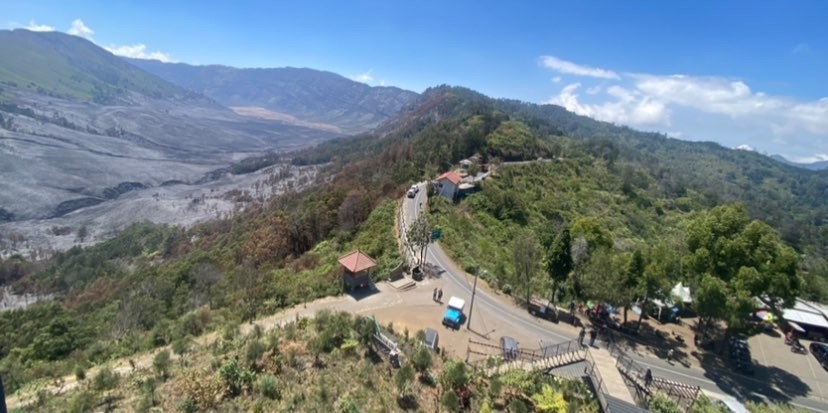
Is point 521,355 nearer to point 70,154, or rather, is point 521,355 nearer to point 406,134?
point 406,134

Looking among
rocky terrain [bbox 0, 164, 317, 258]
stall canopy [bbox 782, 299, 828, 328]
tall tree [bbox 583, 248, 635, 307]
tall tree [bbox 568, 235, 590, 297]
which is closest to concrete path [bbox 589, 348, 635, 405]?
tall tree [bbox 583, 248, 635, 307]

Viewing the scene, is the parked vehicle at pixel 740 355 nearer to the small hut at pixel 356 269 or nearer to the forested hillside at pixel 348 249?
the forested hillside at pixel 348 249

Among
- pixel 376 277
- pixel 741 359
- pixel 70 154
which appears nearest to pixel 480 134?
pixel 376 277

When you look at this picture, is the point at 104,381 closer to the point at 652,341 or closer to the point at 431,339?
the point at 431,339

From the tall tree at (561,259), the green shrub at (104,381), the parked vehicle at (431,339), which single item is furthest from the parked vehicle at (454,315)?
the green shrub at (104,381)

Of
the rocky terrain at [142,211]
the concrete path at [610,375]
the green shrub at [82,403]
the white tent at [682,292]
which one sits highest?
the white tent at [682,292]

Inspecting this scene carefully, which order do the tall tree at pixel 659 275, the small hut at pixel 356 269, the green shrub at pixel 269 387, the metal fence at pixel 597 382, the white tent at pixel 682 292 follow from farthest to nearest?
1. the white tent at pixel 682 292
2. the small hut at pixel 356 269
3. the tall tree at pixel 659 275
4. the metal fence at pixel 597 382
5. the green shrub at pixel 269 387

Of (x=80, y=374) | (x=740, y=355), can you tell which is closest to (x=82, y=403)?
(x=80, y=374)
